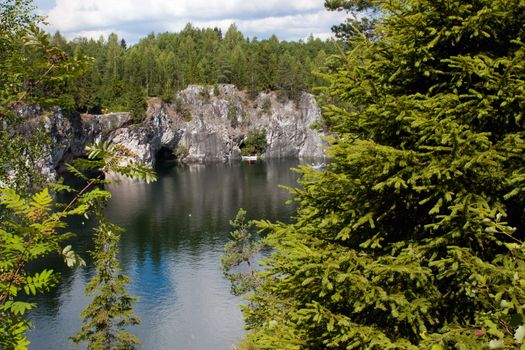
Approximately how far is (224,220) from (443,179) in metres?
51.6

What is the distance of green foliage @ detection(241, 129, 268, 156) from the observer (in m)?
118

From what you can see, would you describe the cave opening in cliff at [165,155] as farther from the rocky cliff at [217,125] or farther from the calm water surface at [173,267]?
the calm water surface at [173,267]

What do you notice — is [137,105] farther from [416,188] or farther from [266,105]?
[416,188]

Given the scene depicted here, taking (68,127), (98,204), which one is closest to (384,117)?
(98,204)

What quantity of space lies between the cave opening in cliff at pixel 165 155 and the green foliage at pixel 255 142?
17.9m

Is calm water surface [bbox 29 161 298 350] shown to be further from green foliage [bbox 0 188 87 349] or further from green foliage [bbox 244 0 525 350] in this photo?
green foliage [bbox 0 188 87 349]

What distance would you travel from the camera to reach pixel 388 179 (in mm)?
6008

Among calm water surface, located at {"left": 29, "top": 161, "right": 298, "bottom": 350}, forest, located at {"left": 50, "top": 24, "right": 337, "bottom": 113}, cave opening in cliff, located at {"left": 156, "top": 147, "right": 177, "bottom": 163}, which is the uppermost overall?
forest, located at {"left": 50, "top": 24, "right": 337, "bottom": 113}

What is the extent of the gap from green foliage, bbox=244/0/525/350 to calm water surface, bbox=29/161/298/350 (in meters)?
26.1

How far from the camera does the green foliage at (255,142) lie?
11766 cm

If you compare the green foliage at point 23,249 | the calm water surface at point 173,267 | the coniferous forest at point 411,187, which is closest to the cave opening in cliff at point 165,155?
the calm water surface at point 173,267

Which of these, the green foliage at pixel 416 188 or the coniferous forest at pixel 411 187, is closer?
the coniferous forest at pixel 411 187

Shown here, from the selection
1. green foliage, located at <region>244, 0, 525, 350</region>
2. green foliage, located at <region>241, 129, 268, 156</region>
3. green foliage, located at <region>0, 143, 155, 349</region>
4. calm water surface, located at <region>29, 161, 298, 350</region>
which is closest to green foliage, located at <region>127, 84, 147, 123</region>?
calm water surface, located at <region>29, 161, 298, 350</region>

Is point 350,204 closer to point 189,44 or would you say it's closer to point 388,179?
point 388,179
